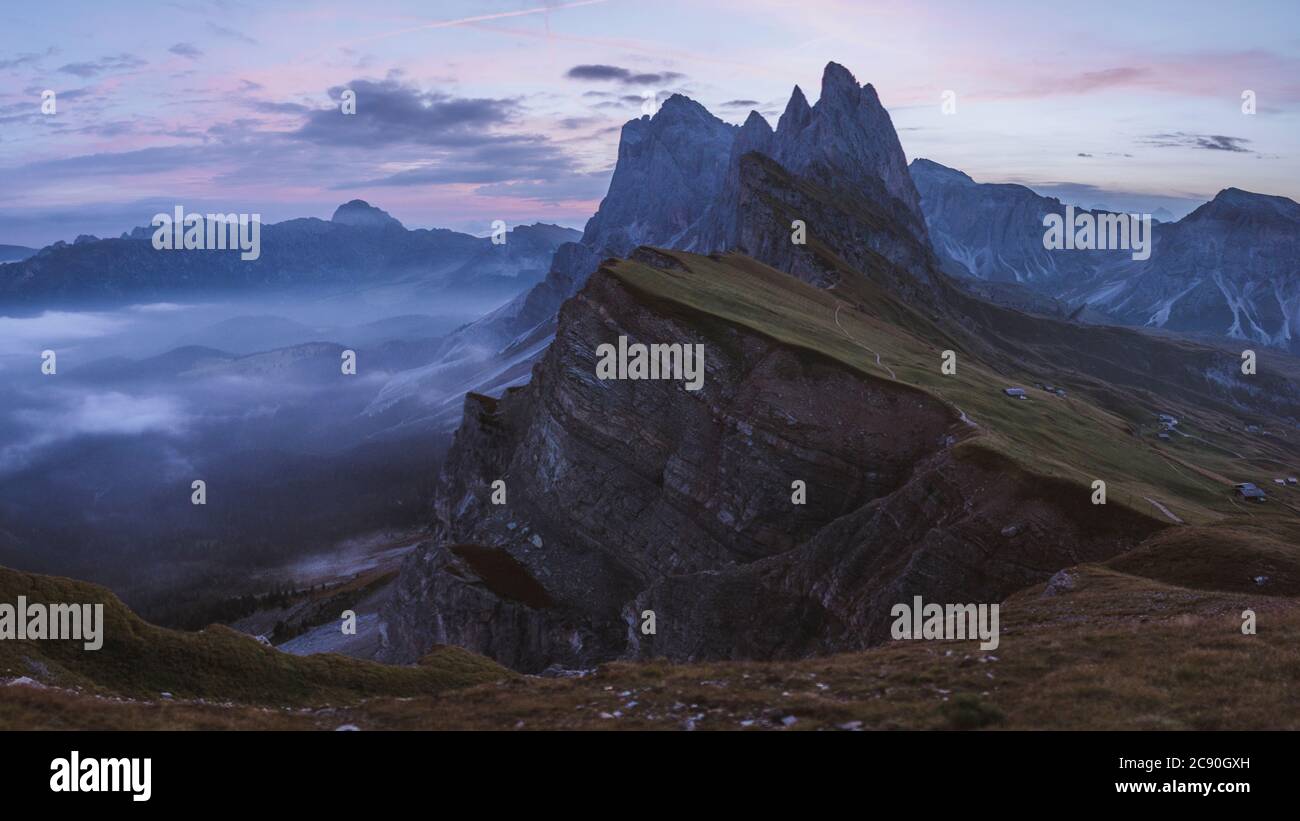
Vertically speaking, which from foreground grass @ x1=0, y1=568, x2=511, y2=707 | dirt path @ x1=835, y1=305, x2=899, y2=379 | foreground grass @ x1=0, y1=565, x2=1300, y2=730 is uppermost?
dirt path @ x1=835, y1=305, x2=899, y2=379

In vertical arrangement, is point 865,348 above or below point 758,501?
above

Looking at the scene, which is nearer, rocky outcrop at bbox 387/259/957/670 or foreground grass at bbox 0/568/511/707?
foreground grass at bbox 0/568/511/707

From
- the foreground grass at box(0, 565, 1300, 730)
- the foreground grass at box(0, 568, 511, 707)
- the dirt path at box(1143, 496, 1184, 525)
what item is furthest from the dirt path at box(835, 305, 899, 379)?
the foreground grass at box(0, 568, 511, 707)

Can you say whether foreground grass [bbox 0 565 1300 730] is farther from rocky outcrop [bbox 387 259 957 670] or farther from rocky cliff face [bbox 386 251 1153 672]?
rocky outcrop [bbox 387 259 957 670]

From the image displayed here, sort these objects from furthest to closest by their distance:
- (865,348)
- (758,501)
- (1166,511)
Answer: (865,348), (758,501), (1166,511)

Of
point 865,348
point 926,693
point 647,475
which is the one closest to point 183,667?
point 926,693

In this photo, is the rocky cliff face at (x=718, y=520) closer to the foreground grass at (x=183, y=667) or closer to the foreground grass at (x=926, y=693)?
the foreground grass at (x=926, y=693)

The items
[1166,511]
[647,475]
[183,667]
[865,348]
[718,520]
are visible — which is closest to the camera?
[183,667]

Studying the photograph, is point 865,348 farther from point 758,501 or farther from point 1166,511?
point 1166,511

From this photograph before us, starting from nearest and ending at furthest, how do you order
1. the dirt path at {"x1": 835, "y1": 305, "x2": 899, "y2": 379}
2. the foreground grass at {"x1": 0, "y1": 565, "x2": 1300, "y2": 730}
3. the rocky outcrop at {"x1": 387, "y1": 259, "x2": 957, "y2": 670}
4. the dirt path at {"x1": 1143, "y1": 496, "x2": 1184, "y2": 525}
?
1. the foreground grass at {"x1": 0, "y1": 565, "x2": 1300, "y2": 730}
2. the dirt path at {"x1": 1143, "y1": 496, "x2": 1184, "y2": 525}
3. the rocky outcrop at {"x1": 387, "y1": 259, "x2": 957, "y2": 670}
4. the dirt path at {"x1": 835, "y1": 305, "x2": 899, "y2": 379}

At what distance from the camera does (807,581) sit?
6525 centimetres

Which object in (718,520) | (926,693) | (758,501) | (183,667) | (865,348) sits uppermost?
(865,348)
